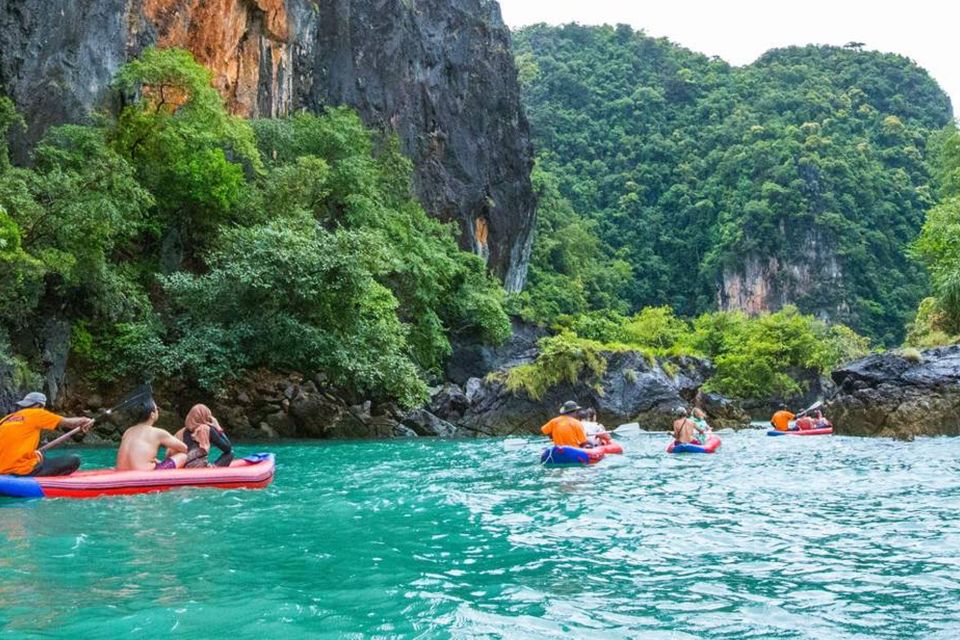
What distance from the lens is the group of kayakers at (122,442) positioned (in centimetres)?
911

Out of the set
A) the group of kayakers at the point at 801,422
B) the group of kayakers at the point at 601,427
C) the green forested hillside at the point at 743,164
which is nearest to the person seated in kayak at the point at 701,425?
the group of kayakers at the point at 601,427

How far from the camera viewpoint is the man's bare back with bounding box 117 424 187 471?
966 centimetres

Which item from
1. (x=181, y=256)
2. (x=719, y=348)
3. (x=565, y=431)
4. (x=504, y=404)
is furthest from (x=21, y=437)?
(x=719, y=348)

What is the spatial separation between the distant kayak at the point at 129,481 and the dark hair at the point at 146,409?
65cm

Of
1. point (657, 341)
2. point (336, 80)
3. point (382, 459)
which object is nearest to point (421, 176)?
point (336, 80)

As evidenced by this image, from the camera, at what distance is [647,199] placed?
79.4 meters

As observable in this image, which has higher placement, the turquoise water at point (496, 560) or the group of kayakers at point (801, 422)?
the turquoise water at point (496, 560)

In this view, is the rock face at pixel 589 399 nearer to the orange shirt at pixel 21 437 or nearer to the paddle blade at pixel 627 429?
the paddle blade at pixel 627 429

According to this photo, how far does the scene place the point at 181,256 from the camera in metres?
23.6

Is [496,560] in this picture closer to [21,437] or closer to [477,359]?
[21,437]

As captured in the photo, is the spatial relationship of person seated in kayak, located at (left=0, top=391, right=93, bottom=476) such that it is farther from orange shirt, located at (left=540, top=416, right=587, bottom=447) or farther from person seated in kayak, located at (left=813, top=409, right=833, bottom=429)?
person seated in kayak, located at (left=813, top=409, right=833, bottom=429)

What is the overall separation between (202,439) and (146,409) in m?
1.51

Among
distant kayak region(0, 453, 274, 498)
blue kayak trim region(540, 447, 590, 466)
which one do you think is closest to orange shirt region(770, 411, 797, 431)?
blue kayak trim region(540, 447, 590, 466)

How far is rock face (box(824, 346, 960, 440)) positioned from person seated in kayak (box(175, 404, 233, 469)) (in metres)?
16.0
